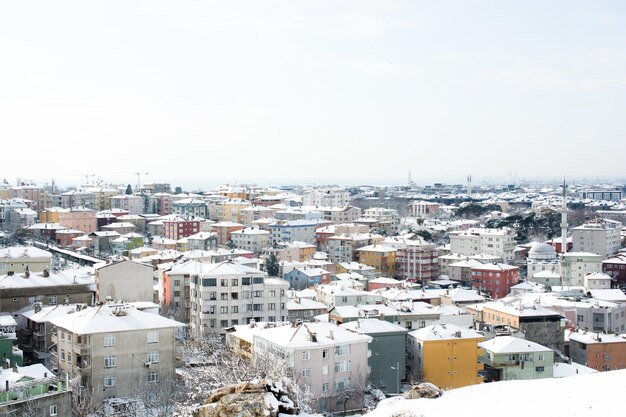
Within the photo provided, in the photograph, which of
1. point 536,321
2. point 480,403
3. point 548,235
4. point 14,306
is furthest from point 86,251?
point 480,403

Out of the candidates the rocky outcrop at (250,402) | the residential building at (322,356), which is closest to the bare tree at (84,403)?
the residential building at (322,356)

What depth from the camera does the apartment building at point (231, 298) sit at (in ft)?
67.1

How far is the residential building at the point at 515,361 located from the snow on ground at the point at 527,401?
8544mm

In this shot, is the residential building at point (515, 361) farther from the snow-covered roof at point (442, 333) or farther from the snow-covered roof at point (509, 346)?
the snow-covered roof at point (442, 333)

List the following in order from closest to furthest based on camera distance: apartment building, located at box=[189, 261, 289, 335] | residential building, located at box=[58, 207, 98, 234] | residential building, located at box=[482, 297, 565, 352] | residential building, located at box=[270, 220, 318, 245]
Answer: apartment building, located at box=[189, 261, 289, 335] < residential building, located at box=[482, 297, 565, 352] < residential building, located at box=[270, 220, 318, 245] < residential building, located at box=[58, 207, 98, 234]

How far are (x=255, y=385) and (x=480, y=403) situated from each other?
2.53m

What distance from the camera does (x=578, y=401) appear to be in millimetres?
8469

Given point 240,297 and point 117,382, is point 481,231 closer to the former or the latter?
point 240,297

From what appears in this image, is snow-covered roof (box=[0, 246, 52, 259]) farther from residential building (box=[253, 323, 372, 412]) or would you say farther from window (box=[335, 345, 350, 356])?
window (box=[335, 345, 350, 356])

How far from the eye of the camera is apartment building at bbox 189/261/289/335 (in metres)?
20.5

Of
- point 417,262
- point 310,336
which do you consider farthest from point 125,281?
point 417,262

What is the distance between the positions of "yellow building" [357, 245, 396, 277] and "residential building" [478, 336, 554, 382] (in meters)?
21.0

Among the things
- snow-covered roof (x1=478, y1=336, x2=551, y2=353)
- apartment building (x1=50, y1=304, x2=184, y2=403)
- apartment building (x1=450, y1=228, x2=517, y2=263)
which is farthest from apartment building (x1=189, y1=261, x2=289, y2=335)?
apartment building (x1=450, y1=228, x2=517, y2=263)

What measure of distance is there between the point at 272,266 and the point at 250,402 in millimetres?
27921
